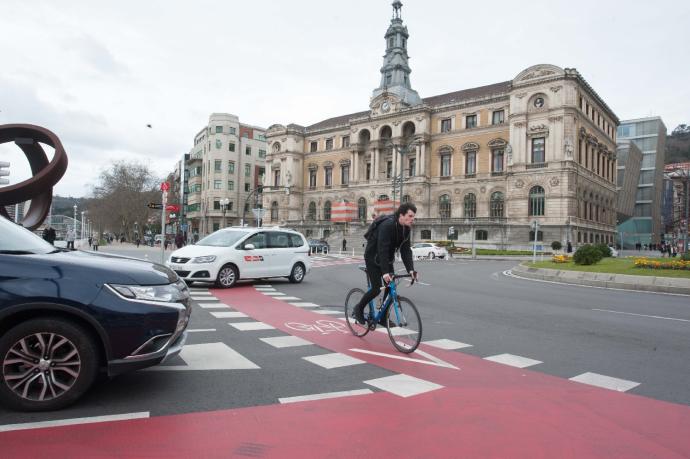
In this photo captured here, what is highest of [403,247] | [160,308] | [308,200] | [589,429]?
[308,200]

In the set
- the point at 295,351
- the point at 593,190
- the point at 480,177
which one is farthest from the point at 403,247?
the point at 593,190

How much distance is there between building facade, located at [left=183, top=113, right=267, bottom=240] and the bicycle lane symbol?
253 ft

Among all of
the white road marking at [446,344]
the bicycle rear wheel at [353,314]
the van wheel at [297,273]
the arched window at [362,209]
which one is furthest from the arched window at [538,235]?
the bicycle rear wheel at [353,314]

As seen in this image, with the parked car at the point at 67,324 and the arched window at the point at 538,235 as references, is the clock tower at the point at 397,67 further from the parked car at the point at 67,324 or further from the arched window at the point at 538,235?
the parked car at the point at 67,324

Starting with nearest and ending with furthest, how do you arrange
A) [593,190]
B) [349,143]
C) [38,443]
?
1. [38,443]
2. [593,190]
3. [349,143]

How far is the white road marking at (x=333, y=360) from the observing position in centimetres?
561

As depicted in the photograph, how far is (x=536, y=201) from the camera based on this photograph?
5294 centimetres

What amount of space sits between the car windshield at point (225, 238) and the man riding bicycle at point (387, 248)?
7775 mm

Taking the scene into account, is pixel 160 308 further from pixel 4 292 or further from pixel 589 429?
pixel 589 429

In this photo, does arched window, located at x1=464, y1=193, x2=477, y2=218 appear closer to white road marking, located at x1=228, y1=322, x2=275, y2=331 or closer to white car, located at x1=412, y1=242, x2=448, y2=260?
white car, located at x1=412, y1=242, x2=448, y2=260

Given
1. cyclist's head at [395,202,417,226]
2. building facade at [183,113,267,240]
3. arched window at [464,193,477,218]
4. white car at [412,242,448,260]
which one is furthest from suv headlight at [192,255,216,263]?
building facade at [183,113,267,240]

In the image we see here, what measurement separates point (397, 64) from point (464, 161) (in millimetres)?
22267

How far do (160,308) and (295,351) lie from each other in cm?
247

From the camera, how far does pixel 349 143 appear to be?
7438 centimetres
